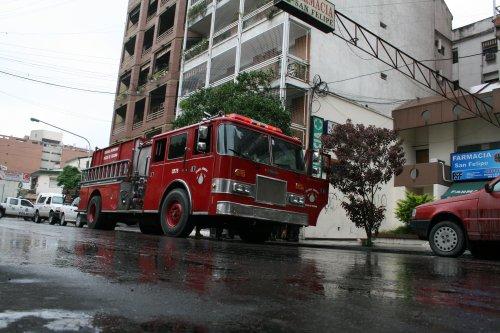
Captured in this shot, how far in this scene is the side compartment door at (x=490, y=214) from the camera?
880 centimetres

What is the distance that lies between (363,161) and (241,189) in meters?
4.55

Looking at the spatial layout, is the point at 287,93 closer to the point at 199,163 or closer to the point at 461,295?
the point at 199,163

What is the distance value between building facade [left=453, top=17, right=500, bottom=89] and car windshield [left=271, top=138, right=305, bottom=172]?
68.9ft

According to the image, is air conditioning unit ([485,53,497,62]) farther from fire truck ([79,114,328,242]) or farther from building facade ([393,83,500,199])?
fire truck ([79,114,328,242])

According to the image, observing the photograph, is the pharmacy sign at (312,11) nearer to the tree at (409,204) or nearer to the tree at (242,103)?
the tree at (242,103)

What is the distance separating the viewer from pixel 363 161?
13430 mm

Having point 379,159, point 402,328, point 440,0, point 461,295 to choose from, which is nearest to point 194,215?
point 379,159

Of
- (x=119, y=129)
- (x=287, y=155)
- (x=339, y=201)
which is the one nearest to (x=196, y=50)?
(x=119, y=129)

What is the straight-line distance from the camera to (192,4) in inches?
1228

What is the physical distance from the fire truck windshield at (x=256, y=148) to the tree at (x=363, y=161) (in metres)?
1.99

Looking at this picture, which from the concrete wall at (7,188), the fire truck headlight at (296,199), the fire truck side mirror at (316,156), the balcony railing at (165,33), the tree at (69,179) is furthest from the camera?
the tree at (69,179)

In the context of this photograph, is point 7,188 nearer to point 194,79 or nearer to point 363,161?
A: point 194,79

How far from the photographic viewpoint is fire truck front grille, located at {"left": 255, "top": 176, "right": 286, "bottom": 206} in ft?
35.7

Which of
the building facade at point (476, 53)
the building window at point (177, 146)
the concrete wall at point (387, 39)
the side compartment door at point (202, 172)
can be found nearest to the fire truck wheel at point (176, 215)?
the side compartment door at point (202, 172)
